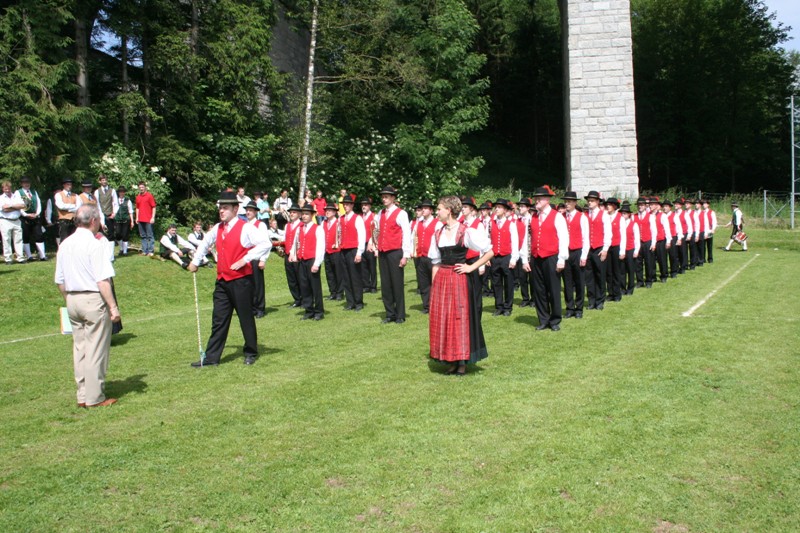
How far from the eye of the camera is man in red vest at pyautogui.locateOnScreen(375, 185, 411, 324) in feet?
37.3

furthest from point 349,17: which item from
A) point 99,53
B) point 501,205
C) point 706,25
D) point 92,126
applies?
point 706,25

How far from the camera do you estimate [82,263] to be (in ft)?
21.4

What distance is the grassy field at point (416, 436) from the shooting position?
434cm

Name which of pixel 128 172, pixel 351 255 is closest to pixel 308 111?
pixel 128 172

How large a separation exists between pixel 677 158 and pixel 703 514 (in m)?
46.9

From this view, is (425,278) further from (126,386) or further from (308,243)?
(126,386)

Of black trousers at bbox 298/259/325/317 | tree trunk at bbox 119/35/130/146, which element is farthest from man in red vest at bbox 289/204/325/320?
tree trunk at bbox 119/35/130/146

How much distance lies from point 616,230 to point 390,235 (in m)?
5.21

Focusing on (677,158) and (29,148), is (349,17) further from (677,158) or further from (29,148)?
(677,158)

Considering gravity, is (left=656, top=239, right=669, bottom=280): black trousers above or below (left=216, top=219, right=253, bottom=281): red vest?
below

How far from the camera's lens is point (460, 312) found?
7406 mm

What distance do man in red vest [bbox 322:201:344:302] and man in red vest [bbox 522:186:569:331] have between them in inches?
158

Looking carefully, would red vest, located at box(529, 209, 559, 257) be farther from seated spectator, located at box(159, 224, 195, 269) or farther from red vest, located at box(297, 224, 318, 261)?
seated spectator, located at box(159, 224, 195, 269)

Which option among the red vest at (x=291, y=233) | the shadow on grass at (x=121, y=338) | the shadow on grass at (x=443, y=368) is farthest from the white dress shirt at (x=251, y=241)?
the red vest at (x=291, y=233)
